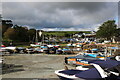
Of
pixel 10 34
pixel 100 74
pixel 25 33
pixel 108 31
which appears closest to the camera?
pixel 100 74

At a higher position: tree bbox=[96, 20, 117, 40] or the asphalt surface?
tree bbox=[96, 20, 117, 40]

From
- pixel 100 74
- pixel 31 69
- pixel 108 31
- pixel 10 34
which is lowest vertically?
pixel 31 69

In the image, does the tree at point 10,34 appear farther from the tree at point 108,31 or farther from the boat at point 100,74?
the boat at point 100,74

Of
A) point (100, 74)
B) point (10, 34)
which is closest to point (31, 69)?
point (100, 74)

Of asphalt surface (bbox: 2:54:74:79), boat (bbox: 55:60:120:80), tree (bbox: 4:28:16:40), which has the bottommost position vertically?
asphalt surface (bbox: 2:54:74:79)

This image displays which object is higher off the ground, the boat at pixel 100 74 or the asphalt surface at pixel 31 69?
the boat at pixel 100 74

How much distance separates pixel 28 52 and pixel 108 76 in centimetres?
2105

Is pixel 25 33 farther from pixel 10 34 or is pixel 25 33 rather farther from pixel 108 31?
pixel 108 31

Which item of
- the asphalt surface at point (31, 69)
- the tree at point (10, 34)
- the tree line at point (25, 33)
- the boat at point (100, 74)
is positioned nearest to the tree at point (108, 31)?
the tree line at point (25, 33)

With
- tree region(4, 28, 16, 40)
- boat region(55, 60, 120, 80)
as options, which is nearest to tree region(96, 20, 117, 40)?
tree region(4, 28, 16, 40)

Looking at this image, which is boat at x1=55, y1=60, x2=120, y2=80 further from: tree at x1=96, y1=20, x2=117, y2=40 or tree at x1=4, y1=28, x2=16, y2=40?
tree at x1=96, y1=20, x2=117, y2=40

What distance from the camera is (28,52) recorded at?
79.4 ft

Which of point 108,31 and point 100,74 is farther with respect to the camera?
point 108,31

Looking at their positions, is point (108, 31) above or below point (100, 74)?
above
